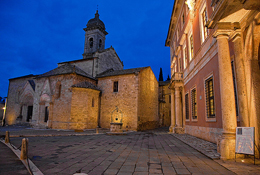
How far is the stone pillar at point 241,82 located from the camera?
5.21 m

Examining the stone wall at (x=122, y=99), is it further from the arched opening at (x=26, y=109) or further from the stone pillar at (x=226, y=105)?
the stone pillar at (x=226, y=105)

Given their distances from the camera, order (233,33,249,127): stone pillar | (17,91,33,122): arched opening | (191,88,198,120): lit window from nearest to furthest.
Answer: (233,33,249,127): stone pillar, (191,88,198,120): lit window, (17,91,33,122): arched opening

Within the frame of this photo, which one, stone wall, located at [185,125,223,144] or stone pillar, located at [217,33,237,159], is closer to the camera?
stone pillar, located at [217,33,237,159]

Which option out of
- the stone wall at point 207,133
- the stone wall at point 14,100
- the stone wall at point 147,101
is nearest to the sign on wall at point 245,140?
the stone wall at point 207,133

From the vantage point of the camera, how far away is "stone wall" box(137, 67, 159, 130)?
68.3ft

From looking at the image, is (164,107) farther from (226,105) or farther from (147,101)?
(226,105)

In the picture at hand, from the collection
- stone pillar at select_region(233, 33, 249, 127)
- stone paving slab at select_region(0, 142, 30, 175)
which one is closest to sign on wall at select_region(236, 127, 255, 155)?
stone pillar at select_region(233, 33, 249, 127)

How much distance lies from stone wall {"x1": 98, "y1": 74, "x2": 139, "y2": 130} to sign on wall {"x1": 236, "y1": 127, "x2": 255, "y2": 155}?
15.1 metres

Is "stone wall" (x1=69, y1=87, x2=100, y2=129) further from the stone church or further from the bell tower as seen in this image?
the bell tower

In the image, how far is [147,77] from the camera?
2355 centimetres

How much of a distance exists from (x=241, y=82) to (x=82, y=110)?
17.1m

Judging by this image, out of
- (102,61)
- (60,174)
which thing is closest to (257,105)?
(60,174)

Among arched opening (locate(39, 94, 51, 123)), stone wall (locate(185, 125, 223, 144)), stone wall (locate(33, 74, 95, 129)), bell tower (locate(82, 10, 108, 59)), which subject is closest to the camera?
stone wall (locate(185, 125, 223, 144))

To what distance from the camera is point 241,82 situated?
17.7 ft
